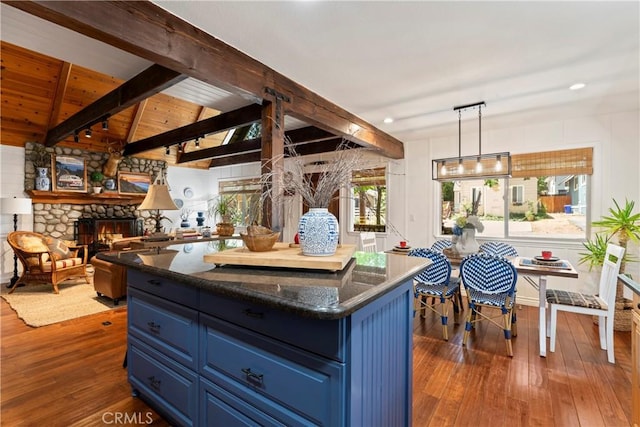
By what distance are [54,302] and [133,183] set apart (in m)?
3.53

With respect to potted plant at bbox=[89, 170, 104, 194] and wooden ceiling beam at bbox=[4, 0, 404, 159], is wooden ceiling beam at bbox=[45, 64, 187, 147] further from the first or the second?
potted plant at bbox=[89, 170, 104, 194]

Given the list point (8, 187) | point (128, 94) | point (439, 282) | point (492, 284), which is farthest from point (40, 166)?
point (492, 284)

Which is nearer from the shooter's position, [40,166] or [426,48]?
[426,48]

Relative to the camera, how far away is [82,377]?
2.33 m

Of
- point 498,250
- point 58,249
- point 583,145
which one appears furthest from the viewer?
point 58,249

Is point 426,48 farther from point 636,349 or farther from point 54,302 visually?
point 54,302

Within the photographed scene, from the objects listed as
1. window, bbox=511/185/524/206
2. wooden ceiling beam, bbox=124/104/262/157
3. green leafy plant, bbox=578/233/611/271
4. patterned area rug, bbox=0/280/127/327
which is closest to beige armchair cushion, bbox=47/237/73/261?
patterned area rug, bbox=0/280/127/327

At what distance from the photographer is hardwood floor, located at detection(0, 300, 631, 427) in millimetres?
1894

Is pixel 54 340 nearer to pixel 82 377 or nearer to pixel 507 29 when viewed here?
pixel 82 377

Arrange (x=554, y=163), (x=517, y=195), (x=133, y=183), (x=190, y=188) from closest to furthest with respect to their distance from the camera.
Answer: (x=554, y=163), (x=517, y=195), (x=133, y=183), (x=190, y=188)

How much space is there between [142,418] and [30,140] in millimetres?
6227

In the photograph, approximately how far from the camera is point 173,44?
1.95 m

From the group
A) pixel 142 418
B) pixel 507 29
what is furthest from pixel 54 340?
pixel 507 29

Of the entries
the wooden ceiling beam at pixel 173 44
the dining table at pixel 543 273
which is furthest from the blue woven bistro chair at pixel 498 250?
the wooden ceiling beam at pixel 173 44
